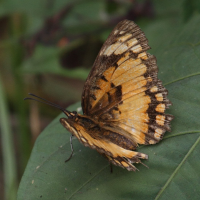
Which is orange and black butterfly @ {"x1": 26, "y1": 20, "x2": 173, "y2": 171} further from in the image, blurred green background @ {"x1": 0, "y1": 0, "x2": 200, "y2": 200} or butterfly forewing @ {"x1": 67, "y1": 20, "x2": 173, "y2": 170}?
blurred green background @ {"x1": 0, "y1": 0, "x2": 200, "y2": 200}

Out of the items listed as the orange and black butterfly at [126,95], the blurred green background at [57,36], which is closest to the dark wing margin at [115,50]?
the orange and black butterfly at [126,95]

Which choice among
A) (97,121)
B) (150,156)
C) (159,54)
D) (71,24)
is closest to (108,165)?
(150,156)

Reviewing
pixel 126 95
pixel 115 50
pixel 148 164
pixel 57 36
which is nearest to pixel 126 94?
pixel 126 95

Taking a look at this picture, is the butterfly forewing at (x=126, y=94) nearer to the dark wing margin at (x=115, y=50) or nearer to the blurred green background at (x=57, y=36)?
the dark wing margin at (x=115, y=50)

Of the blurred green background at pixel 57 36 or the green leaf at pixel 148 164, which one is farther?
the blurred green background at pixel 57 36

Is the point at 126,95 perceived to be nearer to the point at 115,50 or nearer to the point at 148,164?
the point at 115,50

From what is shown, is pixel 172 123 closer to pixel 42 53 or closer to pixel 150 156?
pixel 150 156
